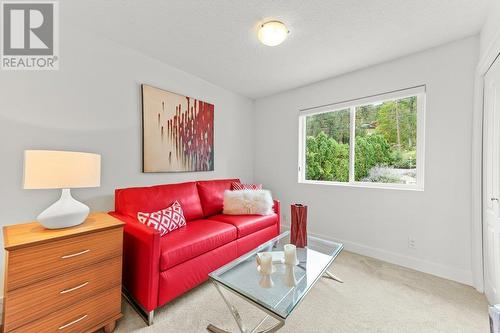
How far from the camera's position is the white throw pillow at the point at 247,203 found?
8.16ft

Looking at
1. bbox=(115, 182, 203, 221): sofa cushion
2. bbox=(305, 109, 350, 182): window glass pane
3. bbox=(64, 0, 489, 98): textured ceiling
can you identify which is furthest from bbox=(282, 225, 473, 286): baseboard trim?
bbox=(64, 0, 489, 98): textured ceiling

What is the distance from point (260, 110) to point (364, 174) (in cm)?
199

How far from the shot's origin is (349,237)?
8.77ft

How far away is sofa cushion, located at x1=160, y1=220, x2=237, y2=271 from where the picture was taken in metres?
1.52

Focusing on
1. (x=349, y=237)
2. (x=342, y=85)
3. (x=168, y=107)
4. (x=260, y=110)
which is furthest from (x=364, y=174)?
(x=168, y=107)

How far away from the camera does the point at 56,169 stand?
4.02 ft

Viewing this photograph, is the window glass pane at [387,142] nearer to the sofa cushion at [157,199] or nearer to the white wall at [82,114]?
the sofa cushion at [157,199]

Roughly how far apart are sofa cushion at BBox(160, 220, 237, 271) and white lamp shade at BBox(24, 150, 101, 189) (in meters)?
0.71

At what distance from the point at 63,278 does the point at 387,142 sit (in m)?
3.20

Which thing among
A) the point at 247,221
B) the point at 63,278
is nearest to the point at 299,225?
the point at 247,221

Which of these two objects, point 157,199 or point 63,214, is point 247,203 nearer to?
point 157,199

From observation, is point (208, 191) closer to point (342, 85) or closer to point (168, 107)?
point (168, 107)

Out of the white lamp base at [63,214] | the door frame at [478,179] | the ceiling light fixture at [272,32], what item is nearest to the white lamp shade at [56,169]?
the white lamp base at [63,214]

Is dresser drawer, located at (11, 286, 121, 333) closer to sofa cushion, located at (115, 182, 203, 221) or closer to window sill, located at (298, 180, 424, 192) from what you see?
sofa cushion, located at (115, 182, 203, 221)
